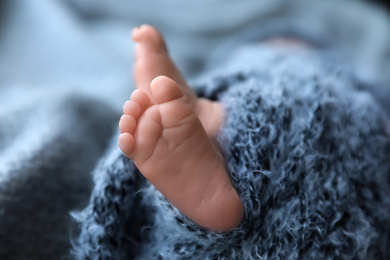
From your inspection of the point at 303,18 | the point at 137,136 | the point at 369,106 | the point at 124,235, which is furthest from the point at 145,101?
the point at 303,18

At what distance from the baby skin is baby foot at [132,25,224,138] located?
64 millimetres

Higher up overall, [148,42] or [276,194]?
[148,42]

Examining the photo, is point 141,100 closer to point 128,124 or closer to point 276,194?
point 128,124

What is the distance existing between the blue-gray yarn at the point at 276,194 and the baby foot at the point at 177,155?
0.02 meters

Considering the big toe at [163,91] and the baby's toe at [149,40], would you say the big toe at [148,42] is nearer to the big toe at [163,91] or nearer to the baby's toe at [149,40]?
the baby's toe at [149,40]

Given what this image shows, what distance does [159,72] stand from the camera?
46 cm

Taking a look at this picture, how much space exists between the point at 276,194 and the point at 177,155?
0.12 m

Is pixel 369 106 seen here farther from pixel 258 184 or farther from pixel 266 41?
pixel 266 41

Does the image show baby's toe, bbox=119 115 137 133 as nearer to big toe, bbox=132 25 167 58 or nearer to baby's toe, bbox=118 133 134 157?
baby's toe, bbox=118 133 134 157

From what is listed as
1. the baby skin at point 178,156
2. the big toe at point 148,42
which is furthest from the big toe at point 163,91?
Answer: the big toe at point 148,42

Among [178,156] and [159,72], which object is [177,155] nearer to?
[178,156]

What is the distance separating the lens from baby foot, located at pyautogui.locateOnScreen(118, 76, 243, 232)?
0.36 m

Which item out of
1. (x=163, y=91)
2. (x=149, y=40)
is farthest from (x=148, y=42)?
(x=163, y=91)

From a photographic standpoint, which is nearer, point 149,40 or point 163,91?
point 163,91
